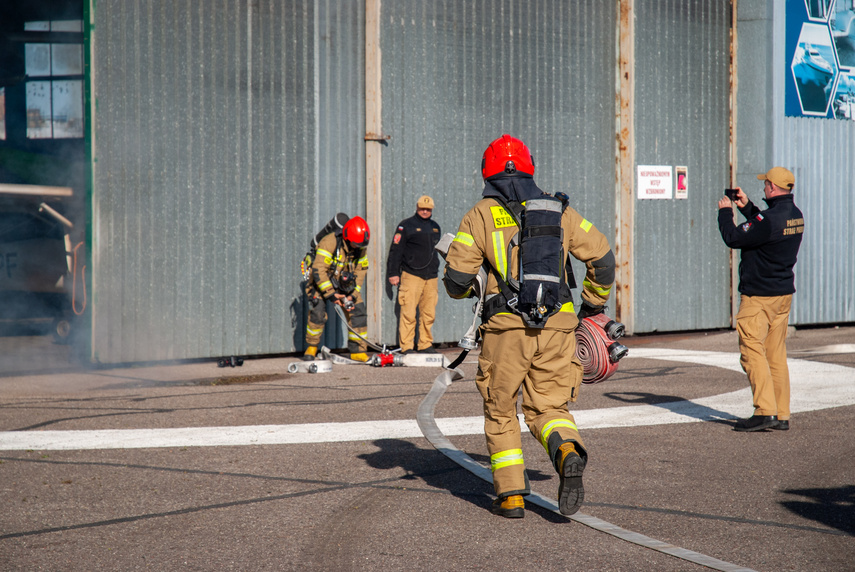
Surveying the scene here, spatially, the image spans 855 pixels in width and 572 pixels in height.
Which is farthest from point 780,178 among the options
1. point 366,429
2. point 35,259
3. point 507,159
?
point 35,259

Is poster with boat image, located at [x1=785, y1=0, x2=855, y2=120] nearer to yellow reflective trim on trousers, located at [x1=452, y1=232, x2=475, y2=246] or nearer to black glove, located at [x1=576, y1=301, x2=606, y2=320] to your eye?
black glove, located at [x1=576, y1=301, x2=606, y2=320]

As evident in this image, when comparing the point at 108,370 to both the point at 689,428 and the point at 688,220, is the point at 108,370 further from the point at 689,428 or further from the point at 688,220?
the point at 688,220

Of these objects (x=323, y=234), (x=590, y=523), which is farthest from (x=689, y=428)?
(x=323, y=234)

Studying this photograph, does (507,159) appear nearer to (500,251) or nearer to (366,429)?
(500,251)

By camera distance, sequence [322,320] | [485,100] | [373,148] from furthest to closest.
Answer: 1. [485,100]
2. [373,148]
3. [322,320]

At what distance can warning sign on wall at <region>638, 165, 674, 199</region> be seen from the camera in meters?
15.1

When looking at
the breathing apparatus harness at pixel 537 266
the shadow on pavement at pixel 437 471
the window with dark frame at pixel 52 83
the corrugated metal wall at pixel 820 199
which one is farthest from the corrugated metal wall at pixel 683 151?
the window with dark frame at pixel 52 83

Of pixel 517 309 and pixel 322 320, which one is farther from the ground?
pixel 517 309

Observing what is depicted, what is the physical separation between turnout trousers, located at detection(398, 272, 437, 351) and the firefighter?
678 mm

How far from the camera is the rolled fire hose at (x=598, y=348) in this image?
16.8ft

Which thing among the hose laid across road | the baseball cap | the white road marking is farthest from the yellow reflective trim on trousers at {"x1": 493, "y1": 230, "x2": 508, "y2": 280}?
the baseball cap

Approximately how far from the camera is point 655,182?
15.2 m

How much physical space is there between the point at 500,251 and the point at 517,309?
34 cm

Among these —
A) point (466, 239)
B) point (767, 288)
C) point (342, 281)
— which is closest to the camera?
point (466, 239)
